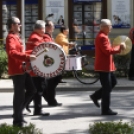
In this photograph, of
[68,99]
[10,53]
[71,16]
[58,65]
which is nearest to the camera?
[10,53]

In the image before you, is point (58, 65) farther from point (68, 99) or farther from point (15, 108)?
point (68, 99)

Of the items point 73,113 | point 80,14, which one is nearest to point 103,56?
point 73,113

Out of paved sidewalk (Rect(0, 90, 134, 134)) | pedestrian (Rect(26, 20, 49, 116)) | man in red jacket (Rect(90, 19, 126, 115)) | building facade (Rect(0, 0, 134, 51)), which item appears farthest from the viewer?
building facade (Rect(0, 0, 134, 51))

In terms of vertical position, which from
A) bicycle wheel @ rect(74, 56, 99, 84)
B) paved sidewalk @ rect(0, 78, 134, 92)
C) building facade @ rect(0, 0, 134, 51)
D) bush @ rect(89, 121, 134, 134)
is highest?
building facade @ rect(0, 0, 134, 51)

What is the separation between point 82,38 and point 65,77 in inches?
294

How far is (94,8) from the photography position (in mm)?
24781

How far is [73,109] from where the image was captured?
1166cm

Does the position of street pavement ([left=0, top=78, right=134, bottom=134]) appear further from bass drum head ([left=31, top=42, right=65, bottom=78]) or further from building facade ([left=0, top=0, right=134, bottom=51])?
building facade ([left=0, top=0, right=134, bottom=51])

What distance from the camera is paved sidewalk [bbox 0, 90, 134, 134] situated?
940 centimetres

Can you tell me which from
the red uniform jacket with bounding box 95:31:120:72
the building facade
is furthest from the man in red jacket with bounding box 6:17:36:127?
the building facade

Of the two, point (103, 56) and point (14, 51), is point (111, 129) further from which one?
point (103, 56)

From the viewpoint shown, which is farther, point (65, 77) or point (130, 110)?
point (65, 77)

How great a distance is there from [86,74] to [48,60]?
7.28 metres

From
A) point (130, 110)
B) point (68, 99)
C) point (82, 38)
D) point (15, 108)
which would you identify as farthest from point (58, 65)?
point (82, 38)
